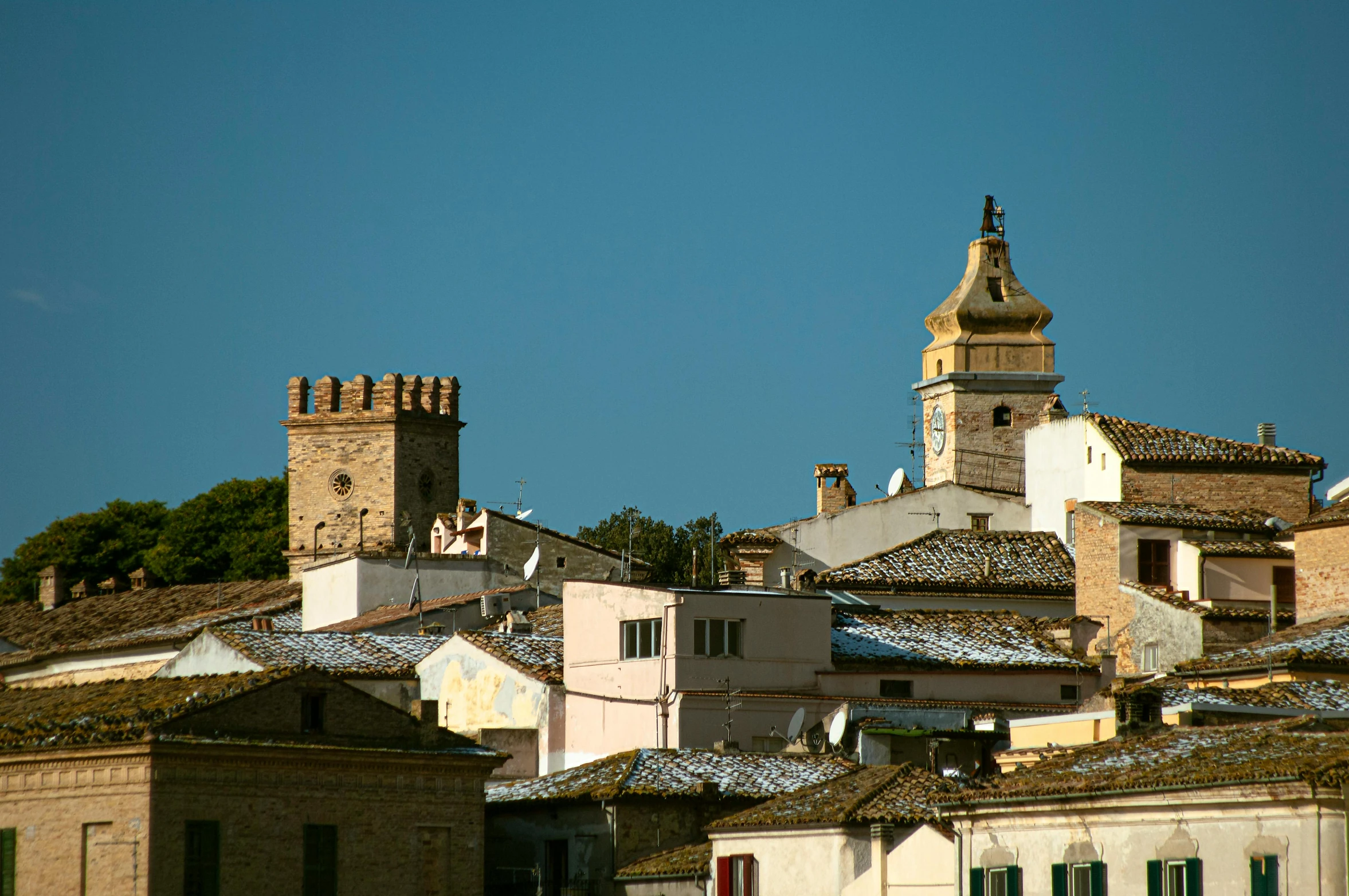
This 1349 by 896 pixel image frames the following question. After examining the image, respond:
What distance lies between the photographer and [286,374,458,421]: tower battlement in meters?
82.4

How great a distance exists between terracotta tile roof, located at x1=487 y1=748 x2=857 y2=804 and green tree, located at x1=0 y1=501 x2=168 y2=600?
55703mm

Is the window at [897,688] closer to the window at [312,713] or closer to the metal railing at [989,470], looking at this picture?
the window at [312,713]

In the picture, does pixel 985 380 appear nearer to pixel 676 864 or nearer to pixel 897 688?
pixel 897 688

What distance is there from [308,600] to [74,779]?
2700 centimetres

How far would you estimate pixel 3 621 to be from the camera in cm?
7712

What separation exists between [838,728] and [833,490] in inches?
1106

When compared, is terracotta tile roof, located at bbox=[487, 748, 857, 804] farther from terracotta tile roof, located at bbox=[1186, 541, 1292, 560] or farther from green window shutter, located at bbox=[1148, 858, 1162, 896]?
terracotta tile roof, located at bbox=[1186, 541, 1292, 560]

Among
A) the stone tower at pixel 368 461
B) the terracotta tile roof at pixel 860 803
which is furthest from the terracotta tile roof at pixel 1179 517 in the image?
the stone tower at pixel 368 461

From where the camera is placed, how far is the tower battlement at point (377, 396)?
82.4 m

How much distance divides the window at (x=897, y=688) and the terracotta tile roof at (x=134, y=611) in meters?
25.7

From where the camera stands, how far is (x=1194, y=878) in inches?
909

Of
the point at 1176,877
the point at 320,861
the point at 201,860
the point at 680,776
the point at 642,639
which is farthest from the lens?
the point at 642,639

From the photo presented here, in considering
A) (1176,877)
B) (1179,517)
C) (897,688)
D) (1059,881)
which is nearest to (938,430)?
(1179,517)

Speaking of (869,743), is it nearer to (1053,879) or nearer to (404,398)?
(1053,879)
